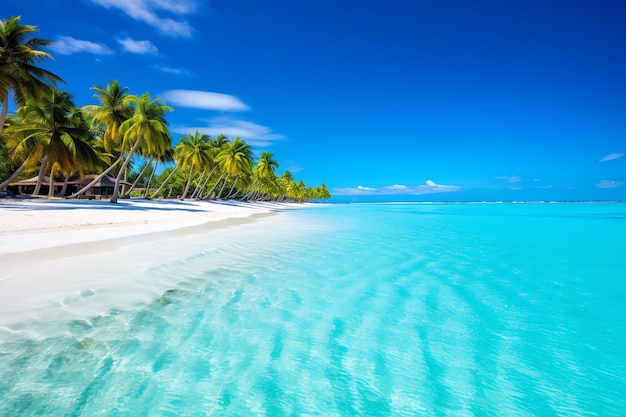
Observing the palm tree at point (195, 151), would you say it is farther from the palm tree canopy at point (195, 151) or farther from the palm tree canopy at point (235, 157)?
the palm tree canopy at point (235, 157)

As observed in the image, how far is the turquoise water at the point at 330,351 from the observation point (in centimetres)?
261

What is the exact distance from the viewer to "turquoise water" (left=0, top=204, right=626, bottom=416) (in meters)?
2.61

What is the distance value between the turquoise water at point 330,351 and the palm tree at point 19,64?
1952cm

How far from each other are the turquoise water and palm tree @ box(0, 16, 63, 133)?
1952cm

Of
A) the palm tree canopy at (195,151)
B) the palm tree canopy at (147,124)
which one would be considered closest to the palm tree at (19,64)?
the palm tree canopy at (147,124)

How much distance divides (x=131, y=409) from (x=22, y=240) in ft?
34.2

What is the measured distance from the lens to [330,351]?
11.5 ft

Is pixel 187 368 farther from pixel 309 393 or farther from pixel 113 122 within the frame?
pixel 113 122

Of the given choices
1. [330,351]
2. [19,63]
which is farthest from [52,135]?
[330,351]

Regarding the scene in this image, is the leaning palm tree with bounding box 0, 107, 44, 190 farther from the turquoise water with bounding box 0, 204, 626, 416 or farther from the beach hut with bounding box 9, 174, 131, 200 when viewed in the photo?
the turquoise water with bounding box 0, 204, 626, 416

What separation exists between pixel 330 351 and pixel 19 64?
80.4ft

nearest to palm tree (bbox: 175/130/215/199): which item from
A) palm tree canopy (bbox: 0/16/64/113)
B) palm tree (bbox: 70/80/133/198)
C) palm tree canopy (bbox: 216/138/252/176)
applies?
palm tree canopy (bbox: 216/138/252/176)

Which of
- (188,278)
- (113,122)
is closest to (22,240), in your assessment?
(188,278)

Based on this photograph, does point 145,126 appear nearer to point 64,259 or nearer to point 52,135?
point 52,135
